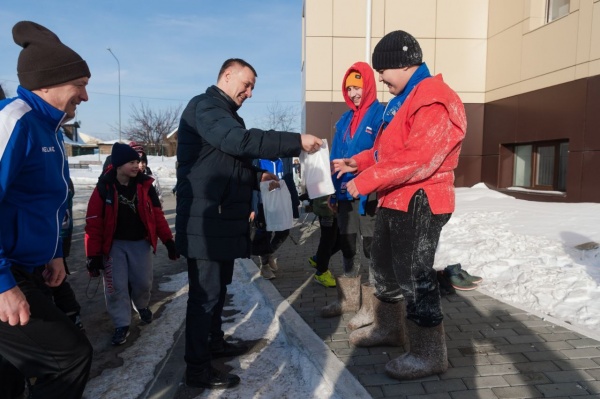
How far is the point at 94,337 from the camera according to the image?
3914 mm

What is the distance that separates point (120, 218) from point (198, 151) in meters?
1.59

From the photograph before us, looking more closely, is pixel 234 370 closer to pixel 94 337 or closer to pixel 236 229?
pixel 236 229

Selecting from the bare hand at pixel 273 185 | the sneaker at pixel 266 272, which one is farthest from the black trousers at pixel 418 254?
the sneaker at pixel 266 272

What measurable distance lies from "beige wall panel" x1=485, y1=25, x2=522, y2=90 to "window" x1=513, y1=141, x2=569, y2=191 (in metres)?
1.91

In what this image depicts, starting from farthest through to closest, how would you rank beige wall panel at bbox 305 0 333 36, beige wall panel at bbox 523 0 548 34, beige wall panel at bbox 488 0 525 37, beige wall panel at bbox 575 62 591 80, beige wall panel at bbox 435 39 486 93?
beige wall panel at bbox 435 39 486 93, beige wall panel at bbox 305 0 333 36, beige wall panel at bbox 488 0 525 37, beige wall panel at bbox 523 0 548 34, beige wall panel at bbox 575 62 591 80

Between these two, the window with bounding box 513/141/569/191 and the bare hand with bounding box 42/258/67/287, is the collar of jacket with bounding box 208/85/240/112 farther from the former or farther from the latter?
the window with bounding box 513/141/569/191

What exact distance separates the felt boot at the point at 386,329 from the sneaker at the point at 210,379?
0.99m

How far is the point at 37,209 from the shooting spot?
6.40ft

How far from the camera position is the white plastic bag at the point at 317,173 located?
123 inches

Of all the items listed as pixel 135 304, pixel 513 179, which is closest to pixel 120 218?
pixel 135 304

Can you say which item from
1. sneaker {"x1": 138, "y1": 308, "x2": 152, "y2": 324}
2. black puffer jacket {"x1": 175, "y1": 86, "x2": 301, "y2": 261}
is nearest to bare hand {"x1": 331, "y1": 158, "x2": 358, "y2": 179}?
black puffer jacket {"x1": 175, "y1": 86, "x2": 301, "y2": 261}

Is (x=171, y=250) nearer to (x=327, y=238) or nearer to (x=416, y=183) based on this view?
(x=327, y=238)

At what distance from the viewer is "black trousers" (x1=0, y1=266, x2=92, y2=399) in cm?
176

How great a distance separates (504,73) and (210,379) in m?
11.8
